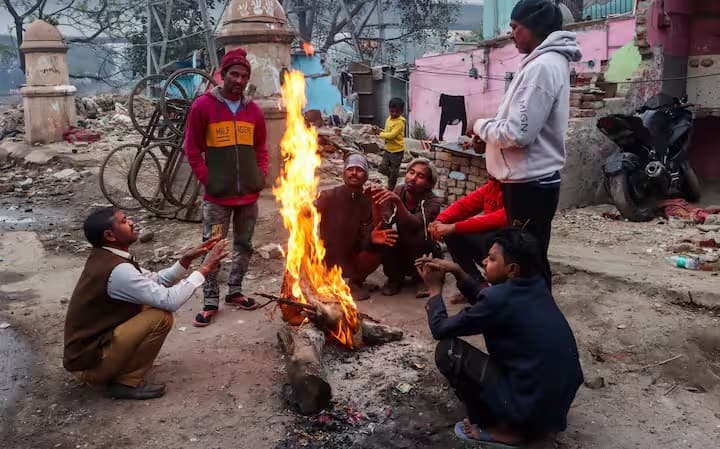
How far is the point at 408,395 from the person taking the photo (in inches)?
147

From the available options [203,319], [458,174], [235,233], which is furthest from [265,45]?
[203,319]

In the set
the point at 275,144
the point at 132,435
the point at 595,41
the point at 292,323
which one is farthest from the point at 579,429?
the point at 595,41

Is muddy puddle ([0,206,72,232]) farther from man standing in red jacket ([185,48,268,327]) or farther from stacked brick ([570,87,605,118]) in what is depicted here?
stacked brick ([570,87,605,118])

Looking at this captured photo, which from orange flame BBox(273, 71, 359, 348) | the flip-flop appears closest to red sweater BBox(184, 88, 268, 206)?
orange flame BBox(273, 71, 359, 348)

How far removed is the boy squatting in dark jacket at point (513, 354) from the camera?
3.00 meters

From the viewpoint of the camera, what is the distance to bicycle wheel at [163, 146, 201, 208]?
807cm

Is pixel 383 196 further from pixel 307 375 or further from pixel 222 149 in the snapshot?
pixel 307 375

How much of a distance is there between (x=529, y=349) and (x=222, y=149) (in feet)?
9.77

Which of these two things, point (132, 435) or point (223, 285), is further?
point (223, 285)

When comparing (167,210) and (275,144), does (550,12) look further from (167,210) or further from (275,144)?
(167,210)

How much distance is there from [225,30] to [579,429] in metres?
7.06

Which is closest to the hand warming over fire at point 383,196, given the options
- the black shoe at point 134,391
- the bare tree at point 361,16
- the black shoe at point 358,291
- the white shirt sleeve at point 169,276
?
the black shoe at point 358,291

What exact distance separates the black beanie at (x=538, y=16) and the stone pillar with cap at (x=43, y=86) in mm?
13434

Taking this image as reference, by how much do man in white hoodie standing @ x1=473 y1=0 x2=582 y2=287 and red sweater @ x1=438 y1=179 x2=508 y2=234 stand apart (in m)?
0.75
